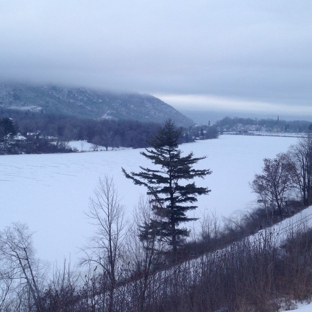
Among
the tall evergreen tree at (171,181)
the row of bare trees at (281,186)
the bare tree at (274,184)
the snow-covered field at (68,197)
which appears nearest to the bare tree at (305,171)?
the row of bare trees at (281,186)

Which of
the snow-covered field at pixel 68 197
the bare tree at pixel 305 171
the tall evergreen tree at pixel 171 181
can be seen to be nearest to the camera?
the tall evergreen tree at pixel 171 181

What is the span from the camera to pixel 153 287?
5.46 m

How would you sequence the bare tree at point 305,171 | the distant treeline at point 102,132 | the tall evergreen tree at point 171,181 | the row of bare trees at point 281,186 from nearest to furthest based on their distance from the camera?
the tall evergreen tree at point 171,181
the row of bare trees at point 281,186
the bare tree at point 305,171
the distant treeline at point 102,132

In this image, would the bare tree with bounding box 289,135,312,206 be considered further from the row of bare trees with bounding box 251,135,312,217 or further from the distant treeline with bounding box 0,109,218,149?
the distant treeline with bounding box 0,109,218,149

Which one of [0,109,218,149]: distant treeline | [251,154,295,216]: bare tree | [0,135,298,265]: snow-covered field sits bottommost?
[0,135,298,265]: snow-covered field

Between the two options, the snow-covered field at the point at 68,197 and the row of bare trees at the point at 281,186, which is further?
the row of bare trees at the point at 281,186

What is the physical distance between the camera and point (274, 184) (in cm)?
1952

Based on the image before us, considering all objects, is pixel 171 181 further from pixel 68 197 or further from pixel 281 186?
pixel 68 197

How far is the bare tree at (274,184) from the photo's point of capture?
64.1 ft

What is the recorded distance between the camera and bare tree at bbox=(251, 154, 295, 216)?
64.1 feet

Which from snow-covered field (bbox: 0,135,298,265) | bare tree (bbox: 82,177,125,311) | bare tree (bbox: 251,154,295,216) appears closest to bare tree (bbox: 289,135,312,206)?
bare tree (bbox: 251,154,295,216)

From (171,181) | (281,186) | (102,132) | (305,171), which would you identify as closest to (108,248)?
(171,181)

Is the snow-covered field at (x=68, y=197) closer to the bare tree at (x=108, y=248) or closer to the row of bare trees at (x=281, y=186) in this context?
the bare tree at (x=108, y=248)

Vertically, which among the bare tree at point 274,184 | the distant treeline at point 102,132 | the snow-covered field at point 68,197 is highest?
the distant treeline at point 102,132
